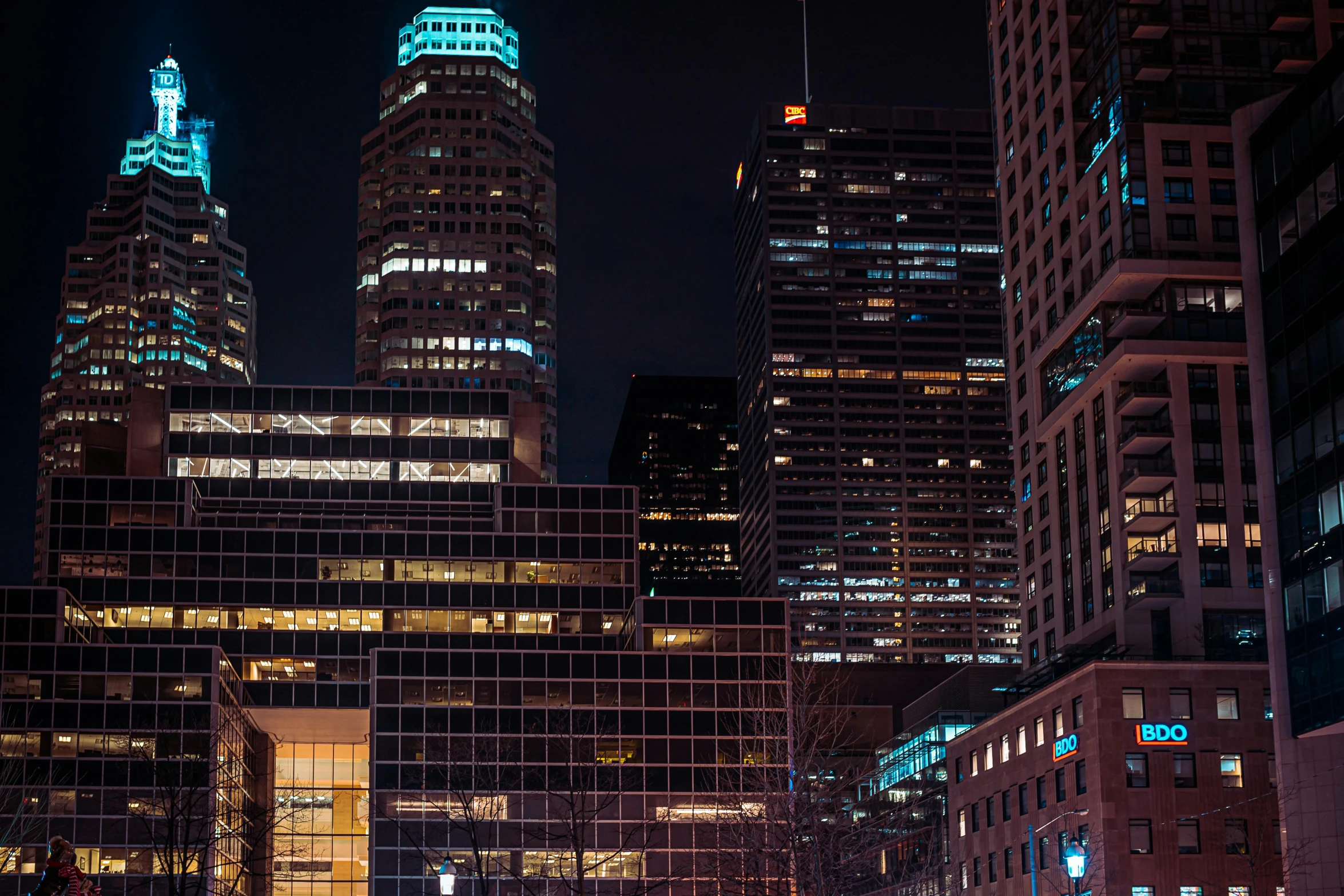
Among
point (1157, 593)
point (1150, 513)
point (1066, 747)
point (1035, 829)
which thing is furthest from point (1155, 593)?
point (1035, 829)

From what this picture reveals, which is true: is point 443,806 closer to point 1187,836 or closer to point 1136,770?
point 1136,770

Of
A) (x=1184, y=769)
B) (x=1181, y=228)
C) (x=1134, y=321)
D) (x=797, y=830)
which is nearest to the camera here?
(x=797, y=830)

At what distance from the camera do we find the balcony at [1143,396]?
4911 inches

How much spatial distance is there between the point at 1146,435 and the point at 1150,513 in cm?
595

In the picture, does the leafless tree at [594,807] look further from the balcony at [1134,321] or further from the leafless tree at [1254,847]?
the balcony at [1134,321]

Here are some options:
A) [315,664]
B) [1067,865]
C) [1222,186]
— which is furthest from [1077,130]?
[1067,865]

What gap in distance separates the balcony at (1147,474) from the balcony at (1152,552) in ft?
11.7

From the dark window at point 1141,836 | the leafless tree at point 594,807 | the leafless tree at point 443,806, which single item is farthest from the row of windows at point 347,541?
the dark window at point 1141,836

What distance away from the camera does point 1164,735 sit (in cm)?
10794

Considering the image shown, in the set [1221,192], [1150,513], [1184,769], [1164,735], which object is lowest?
[1184,769]

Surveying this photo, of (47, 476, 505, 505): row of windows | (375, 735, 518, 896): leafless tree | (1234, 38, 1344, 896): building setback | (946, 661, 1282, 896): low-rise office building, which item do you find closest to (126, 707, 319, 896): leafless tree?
(375, 735, 518, 896): leafless tree

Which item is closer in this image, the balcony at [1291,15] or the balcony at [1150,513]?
the balcony at [1150,513]

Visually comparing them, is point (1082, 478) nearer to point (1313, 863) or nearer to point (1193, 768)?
point (1193, 768)

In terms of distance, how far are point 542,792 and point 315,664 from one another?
29827 mm
